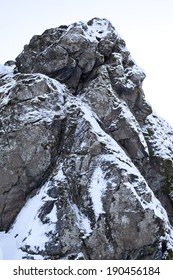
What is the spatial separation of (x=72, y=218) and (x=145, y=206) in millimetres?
4706

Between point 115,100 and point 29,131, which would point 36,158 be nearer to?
point 29,131

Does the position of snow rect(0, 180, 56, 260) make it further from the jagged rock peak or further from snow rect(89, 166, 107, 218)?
the jagged rock peak

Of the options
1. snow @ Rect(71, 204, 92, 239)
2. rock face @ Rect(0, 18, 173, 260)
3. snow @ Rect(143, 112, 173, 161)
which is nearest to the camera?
snow @ Rect(71, 204, 92, 239)

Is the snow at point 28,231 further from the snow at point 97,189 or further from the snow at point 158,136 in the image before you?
the snow at point 158,136

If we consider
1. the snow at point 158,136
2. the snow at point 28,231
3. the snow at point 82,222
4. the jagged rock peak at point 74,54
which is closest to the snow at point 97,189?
the snow at point 82,222

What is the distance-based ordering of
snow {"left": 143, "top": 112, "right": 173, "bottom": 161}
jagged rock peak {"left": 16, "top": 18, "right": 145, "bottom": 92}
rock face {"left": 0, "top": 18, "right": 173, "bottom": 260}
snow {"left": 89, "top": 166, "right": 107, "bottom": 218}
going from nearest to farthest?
1. rock face {"left": 0, "top": 18, "right": 173, "bottom": 260}
2. snow {"left": 89, "top": 166, "right": 107, "bottom": 218}
3. jagged rock peak {"left": 16, "top": 18, "right": 145, "bottom": 92}
4. snow {"left": 143, "top": 112, "right": 173, "bottom": 161}

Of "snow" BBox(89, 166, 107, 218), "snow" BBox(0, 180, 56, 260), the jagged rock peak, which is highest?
the jagged rock peak

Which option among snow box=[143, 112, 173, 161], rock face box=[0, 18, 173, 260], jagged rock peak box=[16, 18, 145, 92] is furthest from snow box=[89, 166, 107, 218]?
jagged rock peak box=[16, 18, 145, 92]

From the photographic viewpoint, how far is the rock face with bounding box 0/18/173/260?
60.1 ft

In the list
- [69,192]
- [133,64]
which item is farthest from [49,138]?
[133,64]

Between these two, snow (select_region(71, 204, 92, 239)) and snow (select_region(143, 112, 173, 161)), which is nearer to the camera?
snow (select_region(71, 204, 92, 239))

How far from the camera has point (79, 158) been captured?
20734 mm

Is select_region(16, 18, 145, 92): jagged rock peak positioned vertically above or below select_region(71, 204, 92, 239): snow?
above

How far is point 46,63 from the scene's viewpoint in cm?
2762
